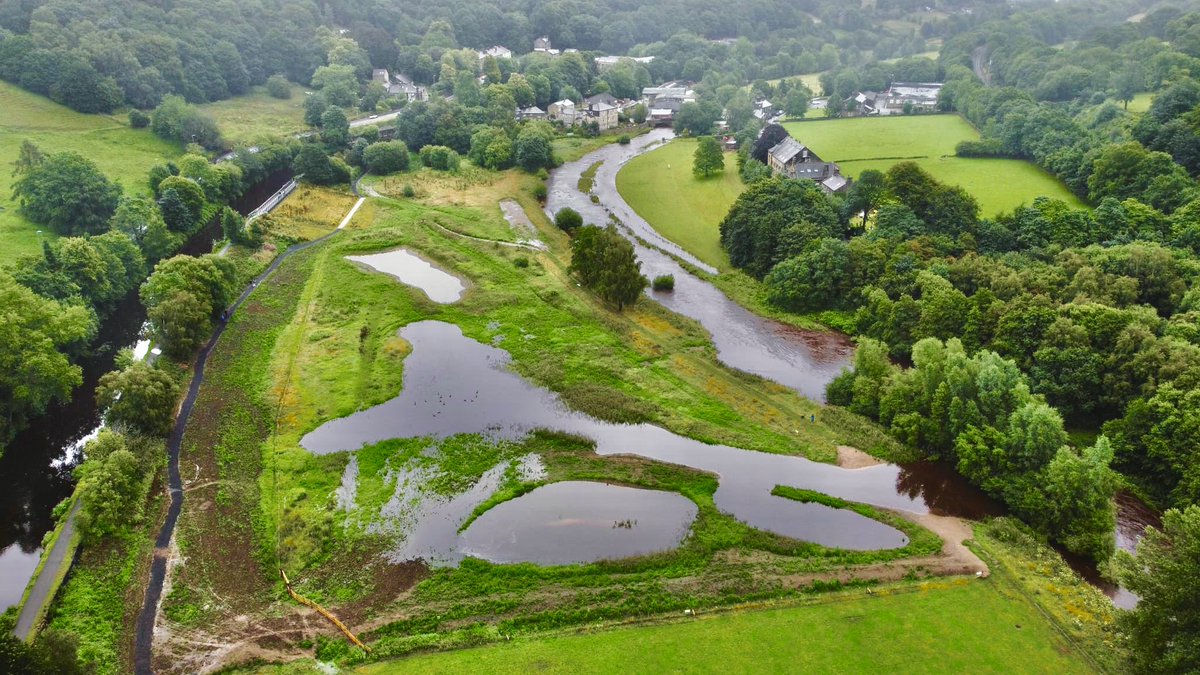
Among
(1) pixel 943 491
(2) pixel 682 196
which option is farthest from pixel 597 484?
(2) pixel 682 196

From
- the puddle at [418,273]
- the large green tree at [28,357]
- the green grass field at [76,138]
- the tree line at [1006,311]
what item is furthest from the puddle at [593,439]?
the green grass field at [76,138]

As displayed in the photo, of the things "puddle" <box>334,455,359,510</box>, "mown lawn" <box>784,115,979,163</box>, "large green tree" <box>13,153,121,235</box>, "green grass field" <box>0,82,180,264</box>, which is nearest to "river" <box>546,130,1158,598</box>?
"puddle" <box>334,455,359,510</box>

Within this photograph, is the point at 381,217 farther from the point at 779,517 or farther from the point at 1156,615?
the point at 1156,615

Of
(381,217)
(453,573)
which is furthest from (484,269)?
(453,573)

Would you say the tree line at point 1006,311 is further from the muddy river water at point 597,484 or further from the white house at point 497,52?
the white house at point 497,52

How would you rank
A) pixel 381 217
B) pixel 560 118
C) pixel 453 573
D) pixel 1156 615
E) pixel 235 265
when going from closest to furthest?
pixel 1156 615
pixel 453 573
pixel 235 265
pixel 381 217
pixel 560 118

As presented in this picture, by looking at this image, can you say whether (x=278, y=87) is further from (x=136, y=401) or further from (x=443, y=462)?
(x=443, y=462)
